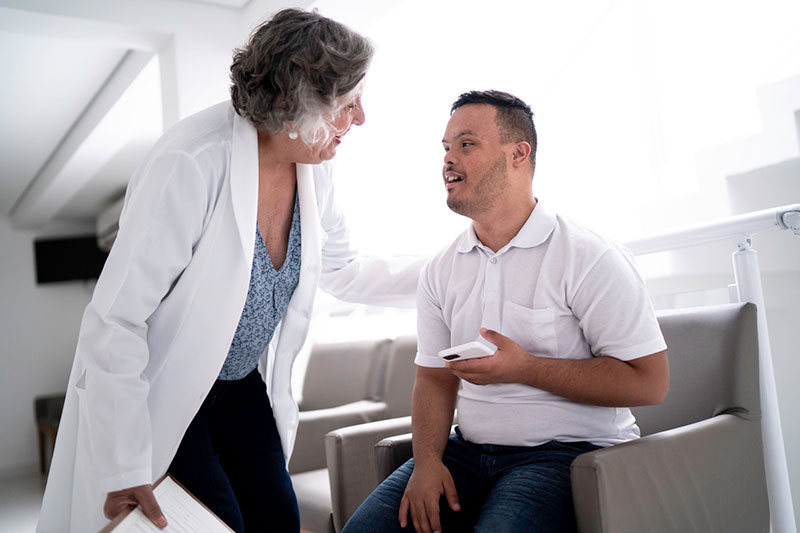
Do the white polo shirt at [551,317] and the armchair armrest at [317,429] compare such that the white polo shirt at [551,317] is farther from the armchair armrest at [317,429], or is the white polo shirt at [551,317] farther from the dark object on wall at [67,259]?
the dark object on wall at [67,259]

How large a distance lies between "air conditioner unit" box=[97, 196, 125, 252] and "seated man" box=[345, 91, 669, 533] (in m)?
6.19

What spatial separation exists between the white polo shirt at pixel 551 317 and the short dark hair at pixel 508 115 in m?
0.19

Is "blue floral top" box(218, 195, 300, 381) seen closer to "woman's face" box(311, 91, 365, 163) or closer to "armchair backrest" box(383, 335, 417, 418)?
"woman's face" box(311, 91, 365, 163)

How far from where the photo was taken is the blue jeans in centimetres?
127

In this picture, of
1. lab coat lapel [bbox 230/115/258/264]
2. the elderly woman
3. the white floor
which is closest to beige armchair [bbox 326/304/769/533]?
the elderly woman

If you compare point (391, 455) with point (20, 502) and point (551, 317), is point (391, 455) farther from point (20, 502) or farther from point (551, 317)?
point (20, 502)

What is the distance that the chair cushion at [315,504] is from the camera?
2121 mm

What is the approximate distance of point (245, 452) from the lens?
62.6 inches

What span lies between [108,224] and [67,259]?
1415 mm

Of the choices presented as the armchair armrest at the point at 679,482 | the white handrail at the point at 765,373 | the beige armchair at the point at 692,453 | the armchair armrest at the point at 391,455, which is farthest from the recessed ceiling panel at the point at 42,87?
the armchair armrest at the point at 679,482

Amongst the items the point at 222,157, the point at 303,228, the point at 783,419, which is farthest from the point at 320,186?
the point at 783,419

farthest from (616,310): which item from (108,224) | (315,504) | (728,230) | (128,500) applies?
(108,224)

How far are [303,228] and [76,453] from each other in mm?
692

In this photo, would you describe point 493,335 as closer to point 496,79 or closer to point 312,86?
point 312,86
